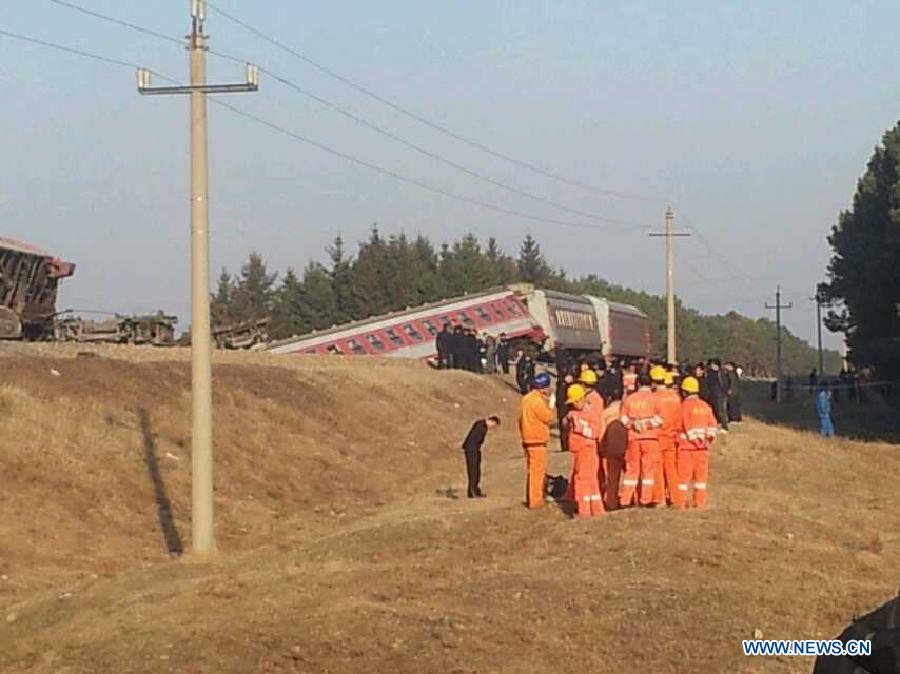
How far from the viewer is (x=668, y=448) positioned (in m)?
17.7

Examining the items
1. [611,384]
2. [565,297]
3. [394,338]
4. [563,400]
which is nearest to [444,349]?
[394,338]

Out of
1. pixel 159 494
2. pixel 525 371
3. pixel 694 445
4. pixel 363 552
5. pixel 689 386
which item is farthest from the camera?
pixel 525 371

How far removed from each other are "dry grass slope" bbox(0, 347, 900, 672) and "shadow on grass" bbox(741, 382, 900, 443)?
19.1 m

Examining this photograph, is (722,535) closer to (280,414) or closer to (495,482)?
(495,482)

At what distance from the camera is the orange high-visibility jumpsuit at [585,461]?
1730 cm

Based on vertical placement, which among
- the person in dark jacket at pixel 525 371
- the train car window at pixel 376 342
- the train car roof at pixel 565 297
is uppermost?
the train car roof at pixel 565 297

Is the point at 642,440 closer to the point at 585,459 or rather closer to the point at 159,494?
the point at 585,459

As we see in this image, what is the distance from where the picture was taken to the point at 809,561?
49.4 feet

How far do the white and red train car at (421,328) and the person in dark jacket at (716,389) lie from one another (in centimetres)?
2484

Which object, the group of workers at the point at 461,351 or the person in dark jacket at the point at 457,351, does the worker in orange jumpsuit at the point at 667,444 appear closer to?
the group of workers at the point at 461,351

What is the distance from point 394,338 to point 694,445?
1484 inches

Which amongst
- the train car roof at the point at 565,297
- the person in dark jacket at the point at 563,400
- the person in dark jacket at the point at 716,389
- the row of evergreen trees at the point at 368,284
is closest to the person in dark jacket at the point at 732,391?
the person in dark jacket at the point at 716,389

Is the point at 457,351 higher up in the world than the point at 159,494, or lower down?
higher up

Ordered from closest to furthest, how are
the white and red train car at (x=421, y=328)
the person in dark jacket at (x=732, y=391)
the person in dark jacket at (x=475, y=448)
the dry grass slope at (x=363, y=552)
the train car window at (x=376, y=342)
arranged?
1. the dry grass slope at (x=363, y=552)
2. the person in dark jacket at (x=475, y=448)
3. the person in dark jacket at (x=732, y=391)
4. the white and red train car at (x=421, y=328)
5. the train car window at (x=376, y=342)
